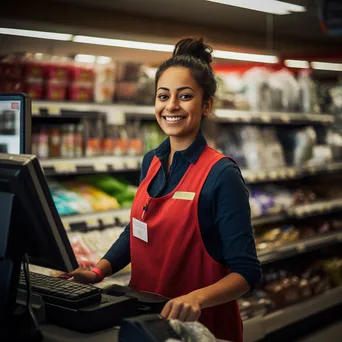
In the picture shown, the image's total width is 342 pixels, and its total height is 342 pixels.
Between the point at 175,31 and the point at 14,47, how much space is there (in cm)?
201

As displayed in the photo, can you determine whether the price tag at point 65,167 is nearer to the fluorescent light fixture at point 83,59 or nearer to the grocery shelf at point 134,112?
the grocery shelf at point 134,112

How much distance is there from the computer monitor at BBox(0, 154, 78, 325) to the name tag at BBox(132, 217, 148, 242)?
2.17 feet

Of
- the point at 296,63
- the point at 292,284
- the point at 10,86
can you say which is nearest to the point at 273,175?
the point at 292,284

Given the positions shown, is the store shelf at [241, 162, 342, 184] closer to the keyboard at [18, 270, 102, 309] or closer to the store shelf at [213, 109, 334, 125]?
the store shelf at [213, 109, 334, 125]

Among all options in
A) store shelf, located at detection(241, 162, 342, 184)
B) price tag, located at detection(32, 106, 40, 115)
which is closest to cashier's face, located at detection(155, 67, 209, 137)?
price tag, located at detection(32, 106, 40, 115)

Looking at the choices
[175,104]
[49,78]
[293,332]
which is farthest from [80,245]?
[293,332]

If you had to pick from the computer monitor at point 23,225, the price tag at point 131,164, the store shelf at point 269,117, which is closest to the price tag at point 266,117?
the store shelf at point 269,117

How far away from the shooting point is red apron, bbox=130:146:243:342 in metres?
2.18

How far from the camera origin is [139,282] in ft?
7.66

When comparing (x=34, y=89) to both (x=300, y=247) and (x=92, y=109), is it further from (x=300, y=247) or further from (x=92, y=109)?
(x=300, y=247)

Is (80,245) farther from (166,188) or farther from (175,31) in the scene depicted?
(175,31)

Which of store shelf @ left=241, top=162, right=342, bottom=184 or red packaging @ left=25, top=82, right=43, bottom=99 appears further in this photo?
store shelf @ left=241, top=162, right=342, bottom=184

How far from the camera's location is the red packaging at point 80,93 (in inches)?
158

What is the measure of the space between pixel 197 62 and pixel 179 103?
0.62 ft
